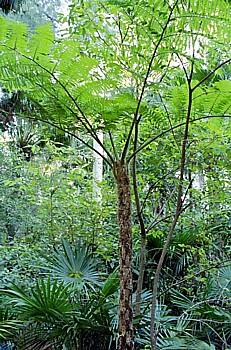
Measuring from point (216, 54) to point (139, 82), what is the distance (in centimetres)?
45

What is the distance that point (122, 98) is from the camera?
1.92m

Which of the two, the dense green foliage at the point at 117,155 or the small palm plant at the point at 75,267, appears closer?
the dense green foliage at the point at 117,155

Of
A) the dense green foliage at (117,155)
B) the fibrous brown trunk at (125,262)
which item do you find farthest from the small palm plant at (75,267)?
the fibrous brown trunk at (125,262)

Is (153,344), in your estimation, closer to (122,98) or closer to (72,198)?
(122,98)

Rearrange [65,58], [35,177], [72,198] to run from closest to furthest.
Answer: [65,58] < [72,198] < [35,177]

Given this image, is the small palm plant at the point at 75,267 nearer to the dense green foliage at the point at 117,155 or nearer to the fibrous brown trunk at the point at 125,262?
the dense green foliage at the point at 117,155

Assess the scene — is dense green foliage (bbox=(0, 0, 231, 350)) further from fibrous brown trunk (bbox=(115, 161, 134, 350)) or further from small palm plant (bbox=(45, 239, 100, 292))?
fibrous brown trunk (bbox=(115, 161, 134, 350))

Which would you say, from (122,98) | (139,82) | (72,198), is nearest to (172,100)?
(139,82)

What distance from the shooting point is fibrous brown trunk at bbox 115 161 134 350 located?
70.6 inches

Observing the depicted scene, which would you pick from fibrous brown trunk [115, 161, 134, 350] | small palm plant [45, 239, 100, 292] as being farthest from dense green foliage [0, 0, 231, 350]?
fibrous brown trunk [115, 161, 134, 350]

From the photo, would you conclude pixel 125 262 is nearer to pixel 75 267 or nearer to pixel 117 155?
pixel 117 155

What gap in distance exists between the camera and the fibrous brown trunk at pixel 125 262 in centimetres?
179

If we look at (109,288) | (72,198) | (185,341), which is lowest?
(185,341)

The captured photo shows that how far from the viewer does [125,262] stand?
186cm
